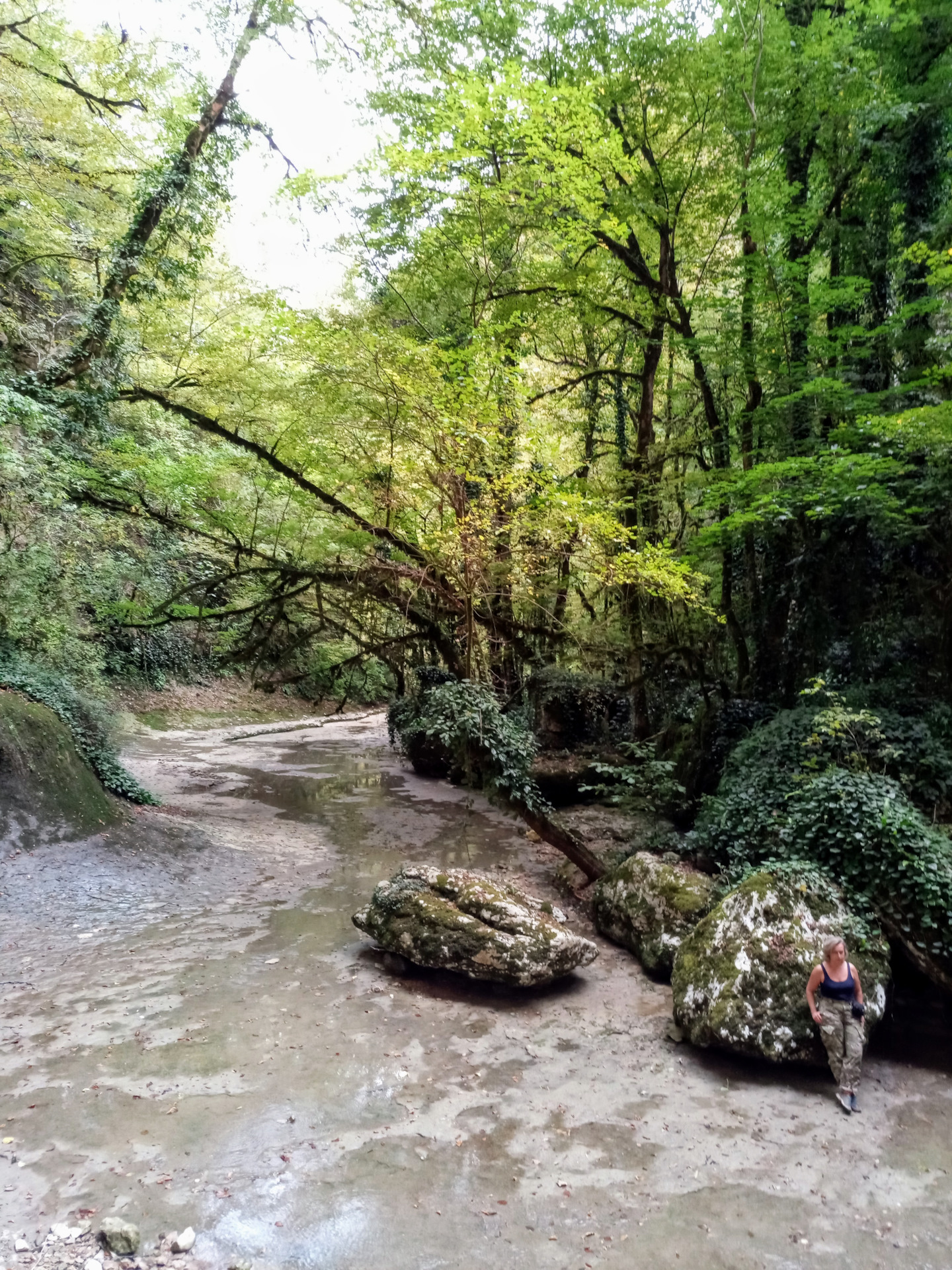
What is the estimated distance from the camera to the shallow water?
3.80 metres

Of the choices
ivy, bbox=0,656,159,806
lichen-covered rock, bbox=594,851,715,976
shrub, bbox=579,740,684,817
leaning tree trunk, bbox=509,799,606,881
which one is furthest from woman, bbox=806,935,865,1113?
ivy, bbox=0,656,159,806

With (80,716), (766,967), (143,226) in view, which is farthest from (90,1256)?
(143,226)

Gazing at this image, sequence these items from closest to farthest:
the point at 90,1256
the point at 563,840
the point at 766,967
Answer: the point at 90,1256, the point at 766,967, the point at 563,840

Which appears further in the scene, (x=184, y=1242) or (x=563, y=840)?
(x=563, y=840)

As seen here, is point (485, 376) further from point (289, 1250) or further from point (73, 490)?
point (289, 1250)

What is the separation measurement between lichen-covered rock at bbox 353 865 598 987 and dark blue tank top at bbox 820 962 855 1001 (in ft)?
7.97

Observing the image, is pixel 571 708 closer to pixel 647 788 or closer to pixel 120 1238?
pixel 647 788

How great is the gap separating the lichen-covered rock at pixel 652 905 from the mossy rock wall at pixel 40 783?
7.40 metres

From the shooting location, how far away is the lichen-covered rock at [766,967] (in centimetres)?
564

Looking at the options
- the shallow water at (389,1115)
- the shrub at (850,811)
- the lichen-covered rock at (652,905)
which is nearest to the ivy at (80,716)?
the shallow water at (389,1115)

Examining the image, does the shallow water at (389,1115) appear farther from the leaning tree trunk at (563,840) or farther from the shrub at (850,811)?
the leaning tree trunk at (563,840)

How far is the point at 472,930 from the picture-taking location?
22.2 feet

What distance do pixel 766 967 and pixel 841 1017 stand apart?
0.66 m

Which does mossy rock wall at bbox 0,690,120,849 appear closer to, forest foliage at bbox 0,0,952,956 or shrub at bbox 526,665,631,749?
forest foliage at bbox 0,0,952,956
